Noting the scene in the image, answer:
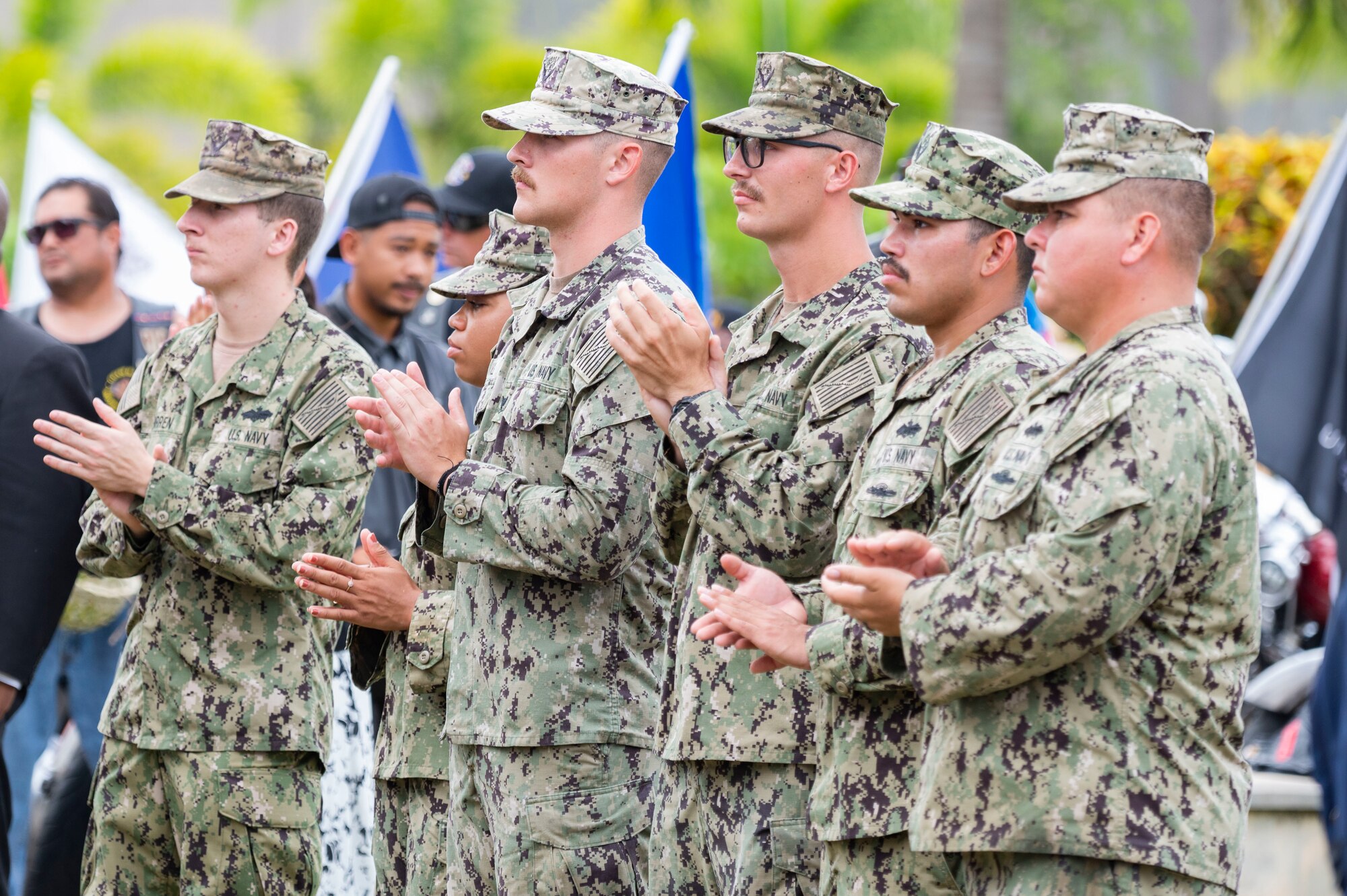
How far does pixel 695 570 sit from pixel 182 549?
1488 mm

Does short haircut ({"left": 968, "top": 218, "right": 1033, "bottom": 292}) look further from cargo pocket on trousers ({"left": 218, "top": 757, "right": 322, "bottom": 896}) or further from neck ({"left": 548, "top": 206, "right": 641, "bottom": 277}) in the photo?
cargo pocket on trousers ({"left": 218, "top": 757, "right": 322, "bottom": 896})

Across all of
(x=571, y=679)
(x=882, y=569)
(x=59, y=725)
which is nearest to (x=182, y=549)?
(x=571, y=679)

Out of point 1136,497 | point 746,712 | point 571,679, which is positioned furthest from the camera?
point 571,679

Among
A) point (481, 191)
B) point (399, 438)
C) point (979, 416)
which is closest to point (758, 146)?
point (979, 416)

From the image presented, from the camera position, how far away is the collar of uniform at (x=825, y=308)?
367cm

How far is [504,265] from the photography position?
4.71m

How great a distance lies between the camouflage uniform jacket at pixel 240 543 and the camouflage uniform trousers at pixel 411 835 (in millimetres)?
243

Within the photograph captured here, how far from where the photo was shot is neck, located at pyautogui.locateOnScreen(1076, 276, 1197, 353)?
2957mm

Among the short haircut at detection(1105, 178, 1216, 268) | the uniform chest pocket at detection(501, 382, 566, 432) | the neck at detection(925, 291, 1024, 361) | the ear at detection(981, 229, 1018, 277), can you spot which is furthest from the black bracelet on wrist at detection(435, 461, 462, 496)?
the short haircut at detection(1105, 178, 1216, 268)

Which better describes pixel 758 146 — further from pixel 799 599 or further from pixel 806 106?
pixel 799 599

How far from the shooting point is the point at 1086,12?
1025 inches

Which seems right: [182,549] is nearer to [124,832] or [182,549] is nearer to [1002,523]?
[124,832]

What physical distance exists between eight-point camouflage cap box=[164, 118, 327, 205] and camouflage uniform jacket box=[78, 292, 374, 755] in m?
0.37

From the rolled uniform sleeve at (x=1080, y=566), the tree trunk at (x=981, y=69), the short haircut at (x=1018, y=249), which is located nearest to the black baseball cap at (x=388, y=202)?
the short haircut at (x=1018, y=249)
